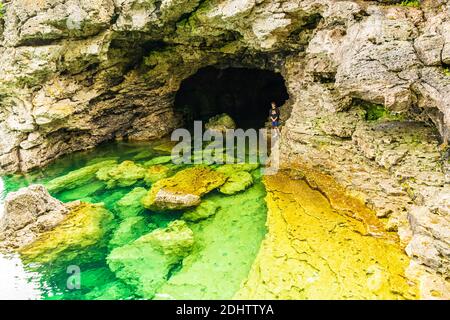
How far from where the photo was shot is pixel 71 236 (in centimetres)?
1127

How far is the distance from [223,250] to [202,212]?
92.8 inches

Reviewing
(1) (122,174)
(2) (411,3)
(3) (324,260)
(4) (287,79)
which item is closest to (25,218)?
(1) (122,174)

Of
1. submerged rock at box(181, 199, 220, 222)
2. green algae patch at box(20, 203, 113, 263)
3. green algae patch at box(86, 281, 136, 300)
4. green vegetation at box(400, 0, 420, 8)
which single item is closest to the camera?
green algae patch at box(86, 281, 136, 300)

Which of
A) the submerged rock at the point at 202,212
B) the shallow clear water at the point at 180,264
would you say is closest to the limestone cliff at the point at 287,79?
the shallow clear water at the point at 180,264

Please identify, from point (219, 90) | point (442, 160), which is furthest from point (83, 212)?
point (219, 90)

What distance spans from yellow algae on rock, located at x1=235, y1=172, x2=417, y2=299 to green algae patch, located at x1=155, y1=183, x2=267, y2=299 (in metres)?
0.49

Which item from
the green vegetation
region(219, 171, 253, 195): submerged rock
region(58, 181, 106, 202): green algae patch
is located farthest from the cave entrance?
the green vegetation

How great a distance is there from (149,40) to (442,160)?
1447 cm

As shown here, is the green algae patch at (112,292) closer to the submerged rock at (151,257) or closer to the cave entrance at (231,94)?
the submerged rock at (151,257)

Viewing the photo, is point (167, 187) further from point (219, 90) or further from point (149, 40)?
point (219, 90)

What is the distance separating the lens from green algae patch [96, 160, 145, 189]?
50.5ft

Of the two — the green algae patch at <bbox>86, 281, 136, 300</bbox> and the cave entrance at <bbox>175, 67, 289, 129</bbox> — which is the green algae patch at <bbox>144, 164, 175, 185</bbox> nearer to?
the green algae patch at <bbox>86, 281, 136, 300</bbox>

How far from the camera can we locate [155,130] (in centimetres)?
2219

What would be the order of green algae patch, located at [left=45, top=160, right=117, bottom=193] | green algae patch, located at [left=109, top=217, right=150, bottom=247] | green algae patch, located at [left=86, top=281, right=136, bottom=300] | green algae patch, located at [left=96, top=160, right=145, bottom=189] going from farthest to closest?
green algae patch, located at [left=45, top=160, right=117, bottom=193]
green algae patch, located at [left=96, top=160, right=145, bottom=189]
green algae patch, located at [left=109, top=217, right=150, bottom=247]
green algae patch, located at [left=86, top=281, right=136, bottom=300]
